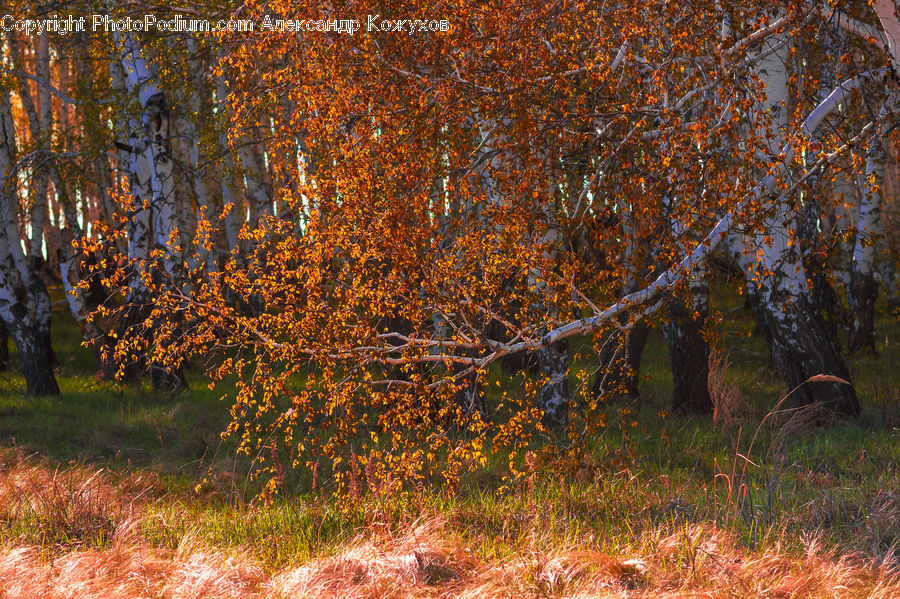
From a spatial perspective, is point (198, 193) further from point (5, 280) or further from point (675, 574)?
point (675, 574)

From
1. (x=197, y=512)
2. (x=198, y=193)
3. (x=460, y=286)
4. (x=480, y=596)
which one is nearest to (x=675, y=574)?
(x=480, y=596)

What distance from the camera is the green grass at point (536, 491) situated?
584 centimetres

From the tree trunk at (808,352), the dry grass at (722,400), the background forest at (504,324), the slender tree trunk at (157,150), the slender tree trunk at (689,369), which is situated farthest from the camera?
the slender tree trunk at (157,150)

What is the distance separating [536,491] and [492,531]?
1.34m

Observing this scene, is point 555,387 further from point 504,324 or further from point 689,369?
point 504,324

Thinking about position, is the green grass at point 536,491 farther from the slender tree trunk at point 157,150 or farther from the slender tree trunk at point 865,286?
the slender tree trunk at point 865,286

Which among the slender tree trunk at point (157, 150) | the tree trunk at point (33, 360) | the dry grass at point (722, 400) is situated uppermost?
the slender tree trunk at point (157, 150)

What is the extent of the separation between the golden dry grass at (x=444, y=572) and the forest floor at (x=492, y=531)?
0.01 m

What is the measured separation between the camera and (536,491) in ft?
24.0

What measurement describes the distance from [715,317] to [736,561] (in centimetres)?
179

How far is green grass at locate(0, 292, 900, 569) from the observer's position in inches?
230

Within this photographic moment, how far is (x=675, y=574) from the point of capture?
502 centimetres

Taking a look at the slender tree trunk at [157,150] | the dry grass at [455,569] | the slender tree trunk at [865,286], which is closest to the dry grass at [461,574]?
the dry grass at [455,569]

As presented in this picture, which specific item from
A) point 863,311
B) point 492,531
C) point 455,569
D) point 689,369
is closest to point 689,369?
point 689,369
